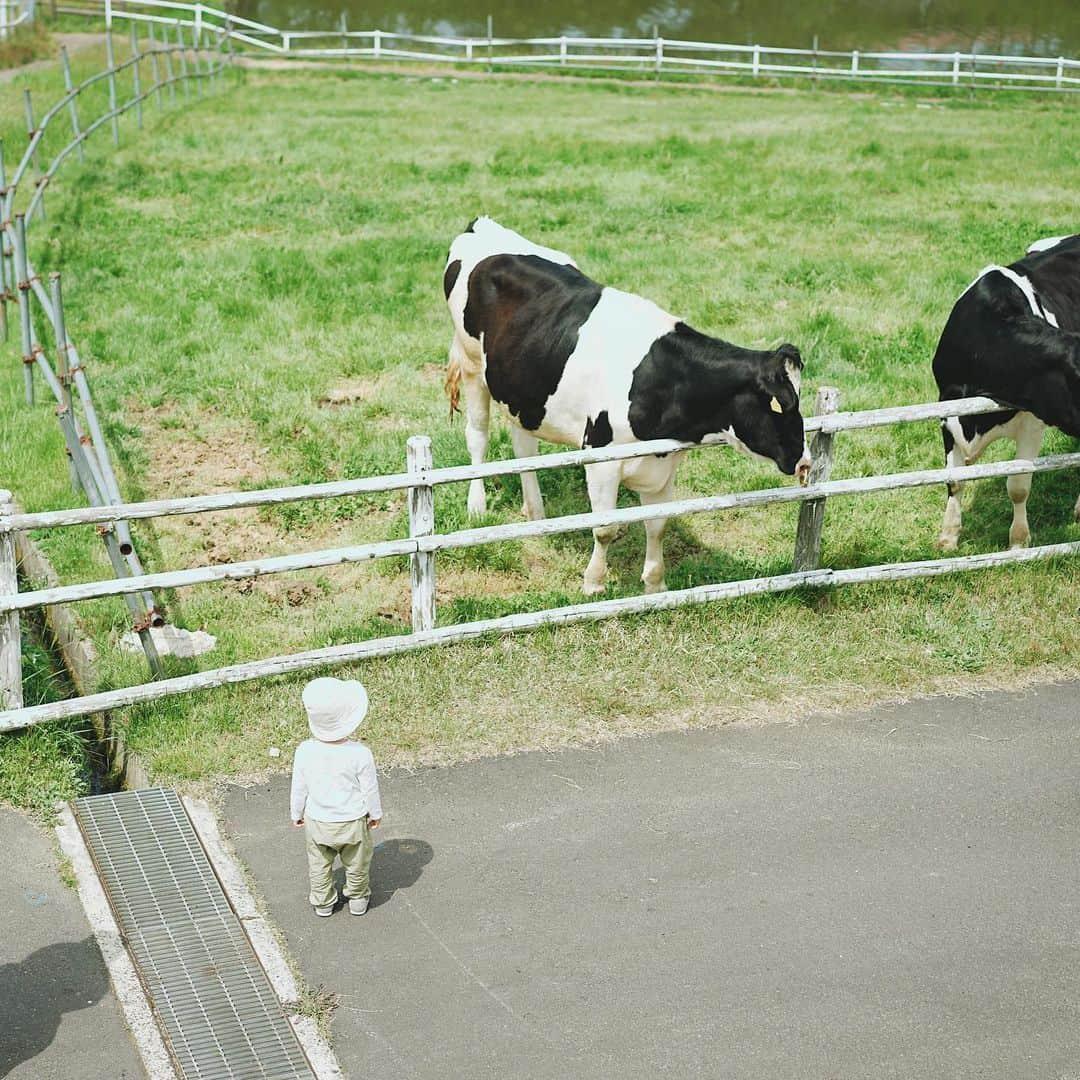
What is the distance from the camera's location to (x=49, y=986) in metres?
4.92

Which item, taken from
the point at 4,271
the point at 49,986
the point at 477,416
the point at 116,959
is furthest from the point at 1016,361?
the point at 4,271

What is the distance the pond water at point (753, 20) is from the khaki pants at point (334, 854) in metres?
34.0

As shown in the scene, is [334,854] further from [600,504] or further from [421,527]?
[600,504]

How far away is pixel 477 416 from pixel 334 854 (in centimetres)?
461

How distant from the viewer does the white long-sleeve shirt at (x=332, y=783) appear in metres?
5.15

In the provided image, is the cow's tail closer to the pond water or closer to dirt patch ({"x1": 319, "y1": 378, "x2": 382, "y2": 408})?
dirt patch ({"x1": 319, "y1": 378, "x2": 382, "y2": 408})

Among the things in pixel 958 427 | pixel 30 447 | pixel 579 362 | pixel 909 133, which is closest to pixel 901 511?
pixel 958 427

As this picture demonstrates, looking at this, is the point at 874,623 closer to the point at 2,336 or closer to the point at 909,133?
the point at 2,336

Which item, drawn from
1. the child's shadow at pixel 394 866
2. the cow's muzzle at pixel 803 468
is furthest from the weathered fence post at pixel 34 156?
the child's shadow at pixel 394 866

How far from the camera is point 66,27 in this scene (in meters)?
34.1

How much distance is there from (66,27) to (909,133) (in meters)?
22.9

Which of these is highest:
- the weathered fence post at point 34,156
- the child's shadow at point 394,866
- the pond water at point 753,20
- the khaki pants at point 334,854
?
the pond water at point 753,20

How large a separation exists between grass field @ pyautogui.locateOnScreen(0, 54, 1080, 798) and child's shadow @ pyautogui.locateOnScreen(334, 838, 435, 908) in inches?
26.1

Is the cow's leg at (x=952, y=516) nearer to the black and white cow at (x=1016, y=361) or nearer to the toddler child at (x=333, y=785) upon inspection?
the black and white cow at (x=1016, y=361)
